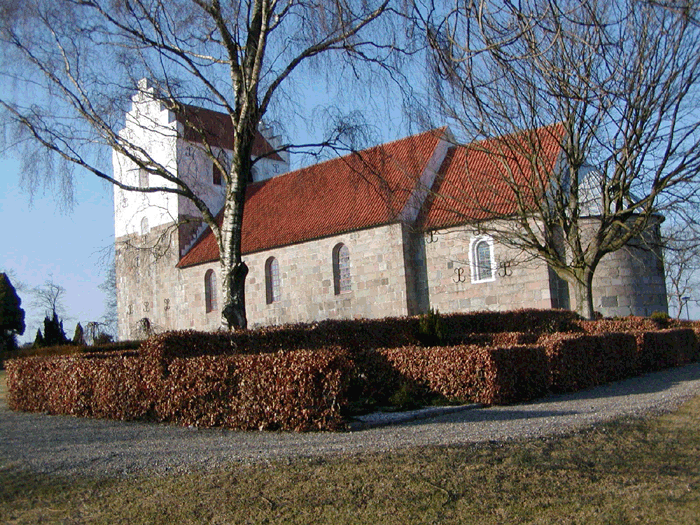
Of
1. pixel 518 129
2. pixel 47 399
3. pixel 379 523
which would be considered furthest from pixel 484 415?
pixel 518 129

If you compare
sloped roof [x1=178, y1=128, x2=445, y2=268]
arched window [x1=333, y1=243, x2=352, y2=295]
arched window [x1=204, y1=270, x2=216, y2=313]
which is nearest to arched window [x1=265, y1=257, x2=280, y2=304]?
sloped roof [x1=178, y1=128, x2=445, y2=268]

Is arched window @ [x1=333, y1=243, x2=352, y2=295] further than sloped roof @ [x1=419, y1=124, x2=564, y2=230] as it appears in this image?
Yes

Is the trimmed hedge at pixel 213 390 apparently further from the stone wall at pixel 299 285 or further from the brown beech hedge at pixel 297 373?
the stone wall at pixel 299 285

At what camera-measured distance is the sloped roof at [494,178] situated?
15.5m

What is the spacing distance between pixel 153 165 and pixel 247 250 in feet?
49.1

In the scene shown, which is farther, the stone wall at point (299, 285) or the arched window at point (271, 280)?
the arched window at point (271, 280)

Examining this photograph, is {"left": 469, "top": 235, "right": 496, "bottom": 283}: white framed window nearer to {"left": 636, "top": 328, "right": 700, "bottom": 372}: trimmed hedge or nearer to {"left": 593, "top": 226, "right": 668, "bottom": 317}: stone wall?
{"left": 593, "top": 226, "right": 668, "bottom": 317}: stone wall

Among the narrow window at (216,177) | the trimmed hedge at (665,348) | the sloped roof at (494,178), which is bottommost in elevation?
the trimmed hedge at (665,348)

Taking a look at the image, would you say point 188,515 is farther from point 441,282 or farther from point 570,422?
point 441,282

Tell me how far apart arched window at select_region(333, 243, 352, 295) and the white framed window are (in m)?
4.82

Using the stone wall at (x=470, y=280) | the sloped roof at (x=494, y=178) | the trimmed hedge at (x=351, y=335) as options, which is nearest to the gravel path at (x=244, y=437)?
the trimmed hedge at (x=351, y=335)

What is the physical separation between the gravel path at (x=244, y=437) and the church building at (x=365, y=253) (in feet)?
19.4

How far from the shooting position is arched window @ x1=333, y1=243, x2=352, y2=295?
951 inches

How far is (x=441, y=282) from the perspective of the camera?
21984mm
